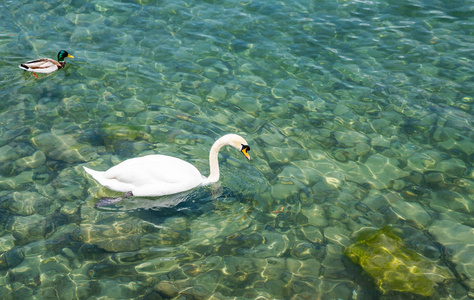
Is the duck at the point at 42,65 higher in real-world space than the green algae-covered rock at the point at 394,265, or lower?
higher

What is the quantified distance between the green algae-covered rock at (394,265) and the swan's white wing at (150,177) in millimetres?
2859

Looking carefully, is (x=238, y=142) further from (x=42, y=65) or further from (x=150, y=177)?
(x=42, y=65)

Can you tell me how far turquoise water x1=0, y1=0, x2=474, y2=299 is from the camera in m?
6.62

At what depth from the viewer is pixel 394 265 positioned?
6699 mm

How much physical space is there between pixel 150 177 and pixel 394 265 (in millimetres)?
3914

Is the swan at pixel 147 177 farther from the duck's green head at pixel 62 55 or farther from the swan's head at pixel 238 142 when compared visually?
the duck's green head at pixel 62 55

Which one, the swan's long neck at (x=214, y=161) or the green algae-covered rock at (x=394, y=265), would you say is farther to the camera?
the swan's long neck at (x=214, y=161)

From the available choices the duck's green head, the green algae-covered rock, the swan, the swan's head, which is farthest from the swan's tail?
the duck's green head

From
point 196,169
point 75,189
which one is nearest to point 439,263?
point 196,169

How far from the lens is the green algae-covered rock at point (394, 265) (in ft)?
21.3

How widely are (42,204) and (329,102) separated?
618 centimetres

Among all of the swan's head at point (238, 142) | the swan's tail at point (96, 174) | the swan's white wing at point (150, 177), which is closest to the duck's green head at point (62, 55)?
the swan's tail at point (96, 174)

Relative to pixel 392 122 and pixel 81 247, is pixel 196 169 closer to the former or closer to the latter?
pixel 81 247

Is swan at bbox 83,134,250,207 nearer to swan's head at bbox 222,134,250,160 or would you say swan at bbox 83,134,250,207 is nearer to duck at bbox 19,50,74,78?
swan's head at bbox 222,134,250,160
